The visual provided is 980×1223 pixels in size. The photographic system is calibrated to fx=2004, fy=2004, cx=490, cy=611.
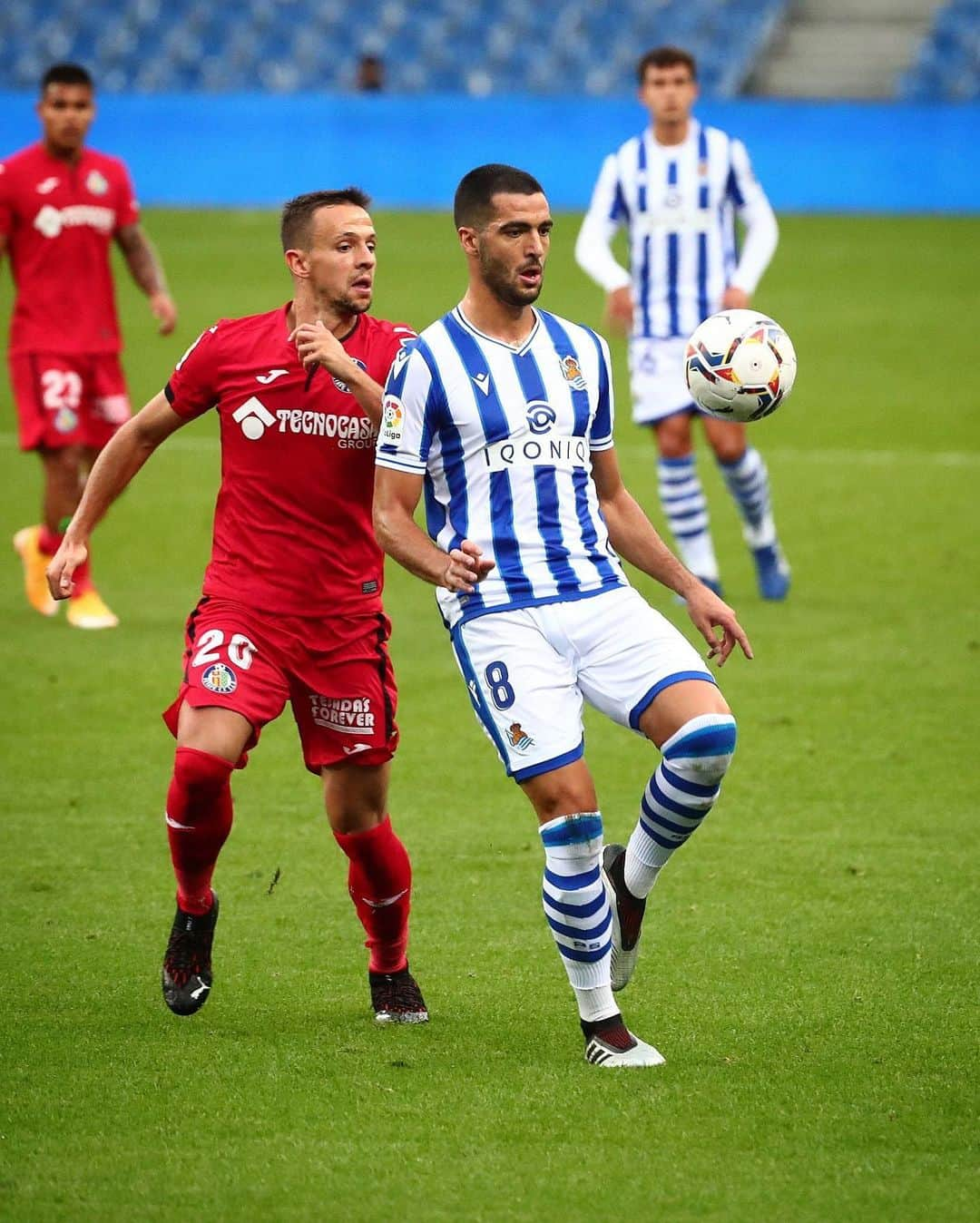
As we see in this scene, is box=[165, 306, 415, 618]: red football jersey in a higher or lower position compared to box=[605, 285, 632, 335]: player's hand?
lower

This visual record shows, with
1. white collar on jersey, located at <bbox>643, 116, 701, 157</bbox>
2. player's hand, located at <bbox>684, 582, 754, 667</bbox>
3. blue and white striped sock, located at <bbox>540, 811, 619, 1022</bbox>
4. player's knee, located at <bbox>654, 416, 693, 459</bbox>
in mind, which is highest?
Answer: white collar on jersey, located at <bbox>643, 116, 701, 157</bbox>

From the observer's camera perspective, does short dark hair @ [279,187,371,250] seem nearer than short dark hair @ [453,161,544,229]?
No

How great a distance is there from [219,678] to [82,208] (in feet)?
18.7

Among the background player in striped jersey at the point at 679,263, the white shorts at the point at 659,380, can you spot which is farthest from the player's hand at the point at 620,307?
the white shorts at the point at 659,380

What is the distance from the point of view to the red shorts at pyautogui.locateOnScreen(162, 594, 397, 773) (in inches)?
205

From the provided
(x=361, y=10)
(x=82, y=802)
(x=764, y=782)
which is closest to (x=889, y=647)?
(x=764, y=782)

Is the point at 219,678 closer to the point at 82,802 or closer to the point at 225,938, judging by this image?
the point at 225,938

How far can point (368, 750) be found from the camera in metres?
5.28

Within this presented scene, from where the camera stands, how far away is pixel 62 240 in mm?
10250

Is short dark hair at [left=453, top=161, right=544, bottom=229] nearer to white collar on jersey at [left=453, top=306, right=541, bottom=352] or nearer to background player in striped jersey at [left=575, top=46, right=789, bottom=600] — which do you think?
white collar on jersey at [left=453, top=306, right=541, bottom=352]

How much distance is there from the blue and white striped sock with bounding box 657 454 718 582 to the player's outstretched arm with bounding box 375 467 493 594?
5565 millimetres

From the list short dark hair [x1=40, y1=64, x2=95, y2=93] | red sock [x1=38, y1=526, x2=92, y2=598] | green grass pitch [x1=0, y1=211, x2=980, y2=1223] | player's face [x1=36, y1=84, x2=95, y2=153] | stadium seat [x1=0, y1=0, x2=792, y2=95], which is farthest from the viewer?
stadium seat [x1=0, y1=0, x2=792, y2=95]

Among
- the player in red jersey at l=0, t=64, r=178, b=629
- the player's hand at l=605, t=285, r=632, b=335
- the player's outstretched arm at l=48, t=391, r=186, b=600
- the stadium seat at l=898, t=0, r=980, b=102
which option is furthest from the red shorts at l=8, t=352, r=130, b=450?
the stadium seat at l=898, t=0, r=980, b=102

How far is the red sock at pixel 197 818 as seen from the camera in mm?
5031
